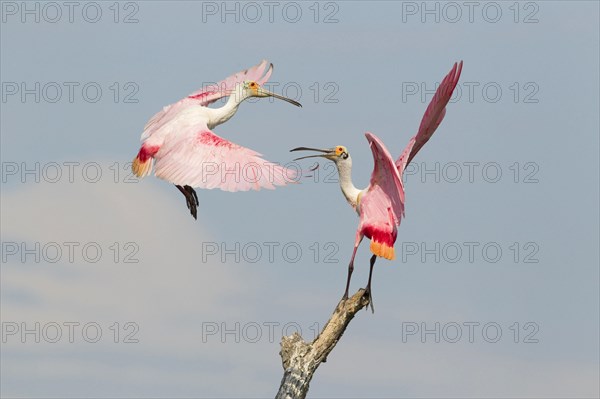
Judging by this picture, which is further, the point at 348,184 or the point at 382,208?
the point at 348,184

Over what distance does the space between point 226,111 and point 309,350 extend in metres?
4.41

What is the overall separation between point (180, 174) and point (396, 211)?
298 centimetres

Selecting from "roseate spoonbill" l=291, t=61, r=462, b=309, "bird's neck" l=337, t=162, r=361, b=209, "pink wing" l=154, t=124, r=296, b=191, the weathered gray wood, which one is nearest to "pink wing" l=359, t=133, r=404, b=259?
"roseate spoonbill" l=291, t=61, r=462, b=309

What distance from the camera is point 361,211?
690 inches

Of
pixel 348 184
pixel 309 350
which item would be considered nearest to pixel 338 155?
pixel 348 184

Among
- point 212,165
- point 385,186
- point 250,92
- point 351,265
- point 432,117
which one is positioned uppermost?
point 250,92

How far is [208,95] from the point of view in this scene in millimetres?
20781

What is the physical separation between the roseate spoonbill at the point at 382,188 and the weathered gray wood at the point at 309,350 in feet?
0.53

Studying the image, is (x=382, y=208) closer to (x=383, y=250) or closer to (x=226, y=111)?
(x=383, y=250)

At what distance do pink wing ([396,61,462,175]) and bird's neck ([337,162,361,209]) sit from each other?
66cm

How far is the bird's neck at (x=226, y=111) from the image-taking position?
65.0 feet

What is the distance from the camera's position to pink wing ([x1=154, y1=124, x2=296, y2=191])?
17578 mm

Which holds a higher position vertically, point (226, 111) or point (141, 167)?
point (226, 111)

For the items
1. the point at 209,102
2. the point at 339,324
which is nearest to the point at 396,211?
the point at 339,324
